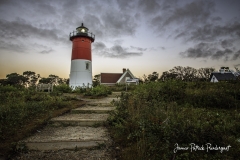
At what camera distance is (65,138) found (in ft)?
11.0

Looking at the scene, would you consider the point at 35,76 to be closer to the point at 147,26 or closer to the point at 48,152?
the point at 147,26

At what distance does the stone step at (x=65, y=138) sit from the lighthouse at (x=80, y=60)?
1452cm

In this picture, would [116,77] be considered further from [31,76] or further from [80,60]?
[31,76]

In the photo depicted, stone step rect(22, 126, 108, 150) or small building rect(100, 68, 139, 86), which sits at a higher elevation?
small building rect(100, 68, 139, 86)

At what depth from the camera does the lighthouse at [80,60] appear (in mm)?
18266

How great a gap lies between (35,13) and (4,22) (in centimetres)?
226

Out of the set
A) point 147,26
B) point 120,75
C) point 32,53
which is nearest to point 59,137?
point 147,26

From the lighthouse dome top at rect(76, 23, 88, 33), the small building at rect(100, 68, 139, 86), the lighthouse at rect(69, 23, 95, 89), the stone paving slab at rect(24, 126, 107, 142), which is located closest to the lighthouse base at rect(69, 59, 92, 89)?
the lighthouse at rect(69, 23, 95, 89)

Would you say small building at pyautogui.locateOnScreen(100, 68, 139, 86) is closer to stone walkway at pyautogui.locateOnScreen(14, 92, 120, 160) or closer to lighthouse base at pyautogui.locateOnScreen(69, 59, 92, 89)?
lighthouse base at pyautogui.locateOnScreen(69, 59, 92, 89)

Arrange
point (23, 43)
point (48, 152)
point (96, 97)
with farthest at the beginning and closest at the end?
point (23, 43)
point (96, 97)
point (48, 152)

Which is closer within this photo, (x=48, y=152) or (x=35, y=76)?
(x=48, y=152)

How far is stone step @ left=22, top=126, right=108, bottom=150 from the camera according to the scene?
2996 millimetres

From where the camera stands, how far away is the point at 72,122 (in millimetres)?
4531

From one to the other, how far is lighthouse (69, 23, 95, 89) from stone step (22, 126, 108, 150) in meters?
14.5
